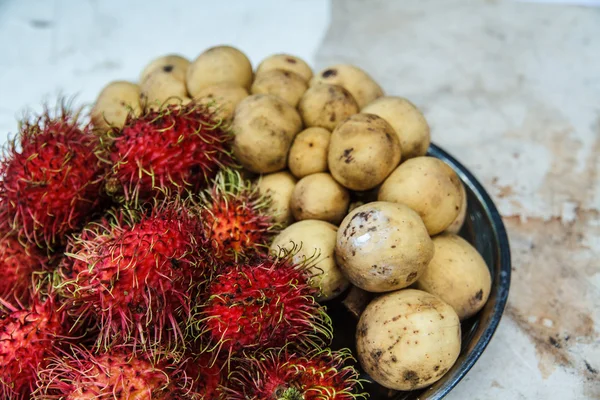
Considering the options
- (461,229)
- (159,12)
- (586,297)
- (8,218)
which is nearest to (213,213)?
(8,218)

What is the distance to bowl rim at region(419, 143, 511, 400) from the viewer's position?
974 mm

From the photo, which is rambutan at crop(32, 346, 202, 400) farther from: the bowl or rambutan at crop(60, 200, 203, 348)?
the bowl

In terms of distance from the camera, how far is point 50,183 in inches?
44.3

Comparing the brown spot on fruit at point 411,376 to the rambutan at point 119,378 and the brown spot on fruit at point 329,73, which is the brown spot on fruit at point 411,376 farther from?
the brown spot on fruit at point 329,73

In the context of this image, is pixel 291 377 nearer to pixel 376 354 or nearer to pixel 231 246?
pixel 376 354

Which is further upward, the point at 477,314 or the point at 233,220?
the point at 233,220

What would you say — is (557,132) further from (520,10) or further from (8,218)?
(8,218)

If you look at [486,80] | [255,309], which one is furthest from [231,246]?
[486,80]

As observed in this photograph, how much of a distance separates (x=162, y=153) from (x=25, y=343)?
1.45 ft

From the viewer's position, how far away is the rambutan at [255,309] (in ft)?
3.01

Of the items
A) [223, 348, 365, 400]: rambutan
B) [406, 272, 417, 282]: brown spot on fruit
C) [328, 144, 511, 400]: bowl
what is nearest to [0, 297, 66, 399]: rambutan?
[223, 348, 365, 400]: rambutan

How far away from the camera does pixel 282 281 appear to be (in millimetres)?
965

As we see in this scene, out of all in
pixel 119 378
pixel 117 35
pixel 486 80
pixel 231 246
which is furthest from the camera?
pixel 117 35

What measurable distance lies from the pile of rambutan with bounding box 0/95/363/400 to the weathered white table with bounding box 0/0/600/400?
1.68 feet
